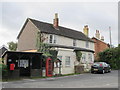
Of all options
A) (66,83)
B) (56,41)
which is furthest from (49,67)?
(56,41)

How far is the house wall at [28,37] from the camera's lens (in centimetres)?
2599

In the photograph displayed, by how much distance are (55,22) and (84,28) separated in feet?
34.7

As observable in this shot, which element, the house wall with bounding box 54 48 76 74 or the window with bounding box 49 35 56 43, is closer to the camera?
the house wall with bounding box 54 48 76 74

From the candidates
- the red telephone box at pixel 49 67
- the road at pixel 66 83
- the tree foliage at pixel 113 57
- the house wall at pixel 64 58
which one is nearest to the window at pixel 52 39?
the house wall at pixel 64 58

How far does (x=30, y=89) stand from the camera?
11156 mm

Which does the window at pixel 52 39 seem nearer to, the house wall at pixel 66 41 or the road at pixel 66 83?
the house wall at pixel 66 41

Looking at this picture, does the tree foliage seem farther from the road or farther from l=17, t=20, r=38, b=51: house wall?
the road

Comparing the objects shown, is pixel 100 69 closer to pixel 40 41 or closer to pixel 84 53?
pixel 84 53

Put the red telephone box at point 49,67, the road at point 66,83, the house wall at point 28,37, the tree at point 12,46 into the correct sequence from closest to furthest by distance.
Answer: the road at point 66,83
the red telephone box at point 49,67
the house wall at point 28,37
the tree at point 12,46

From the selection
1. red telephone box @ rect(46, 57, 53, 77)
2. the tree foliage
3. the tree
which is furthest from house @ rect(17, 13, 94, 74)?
the tree

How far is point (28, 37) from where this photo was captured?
27484 mm

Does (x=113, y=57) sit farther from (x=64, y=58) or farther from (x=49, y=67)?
(x=49, y=67)

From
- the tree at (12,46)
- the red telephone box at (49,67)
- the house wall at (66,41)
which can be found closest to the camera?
the red telephone box at (49,67)

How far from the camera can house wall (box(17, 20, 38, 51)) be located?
25992 mm
